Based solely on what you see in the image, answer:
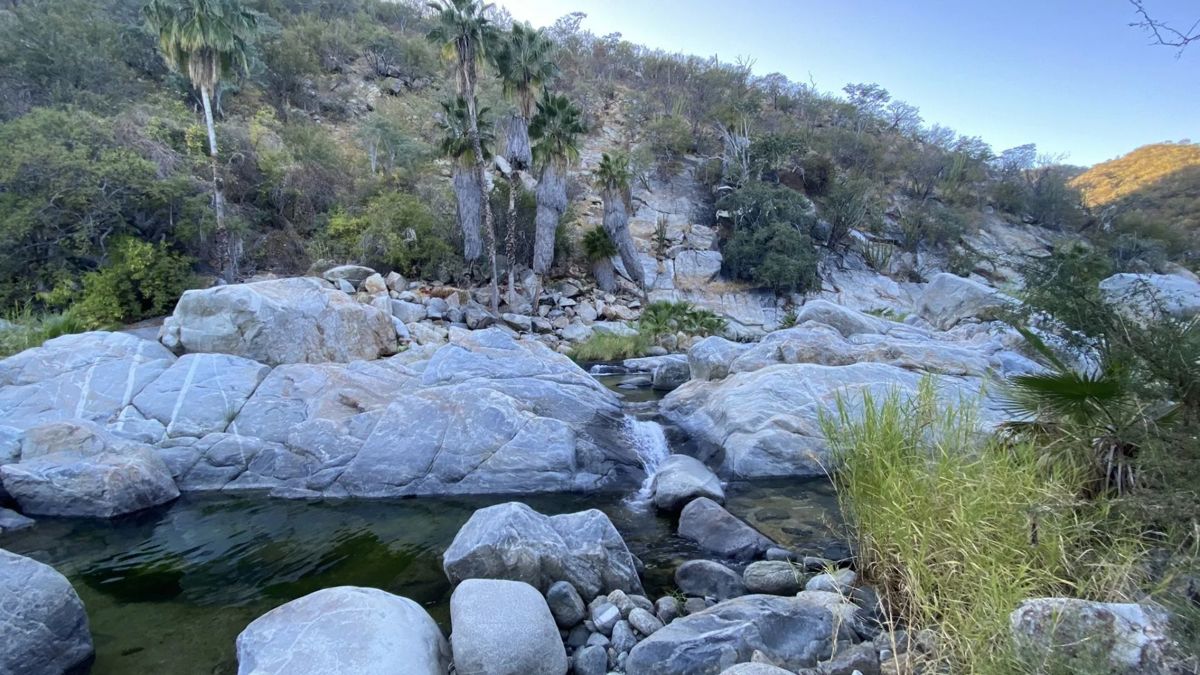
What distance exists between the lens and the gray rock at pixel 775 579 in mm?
4980

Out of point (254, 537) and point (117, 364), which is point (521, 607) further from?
point (117, 364)

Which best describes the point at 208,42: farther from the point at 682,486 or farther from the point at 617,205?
the point at 682,486

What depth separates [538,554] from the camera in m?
5.05

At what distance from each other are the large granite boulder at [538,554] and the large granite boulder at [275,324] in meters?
7.99

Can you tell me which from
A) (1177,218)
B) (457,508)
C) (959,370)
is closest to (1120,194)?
(1177,218)

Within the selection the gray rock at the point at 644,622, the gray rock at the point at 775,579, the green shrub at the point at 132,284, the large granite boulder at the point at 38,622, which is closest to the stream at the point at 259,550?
the large granite boulder at the point at 38,622

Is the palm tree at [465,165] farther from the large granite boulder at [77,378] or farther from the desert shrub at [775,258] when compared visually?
the large granite boulder at [77,378]

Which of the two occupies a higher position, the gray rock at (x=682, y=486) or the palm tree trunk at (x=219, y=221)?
the palm tree trunk at (x=219, y=221)

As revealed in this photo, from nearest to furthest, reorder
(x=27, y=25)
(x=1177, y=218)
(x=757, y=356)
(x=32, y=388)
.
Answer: (x=32, y=388) < (x=757, y=356) < (x=27, y=25) < (x=1177, y=218)

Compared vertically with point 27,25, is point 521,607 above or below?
below

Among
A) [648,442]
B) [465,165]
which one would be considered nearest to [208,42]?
[465,165]

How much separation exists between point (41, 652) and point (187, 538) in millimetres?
2640

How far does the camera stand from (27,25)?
941 inches

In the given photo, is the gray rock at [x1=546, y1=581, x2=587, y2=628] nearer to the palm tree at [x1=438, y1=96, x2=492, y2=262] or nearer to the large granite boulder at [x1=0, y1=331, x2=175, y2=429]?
the large granite boulder at [x1=0, y1=331, x2=175, y2=429]
